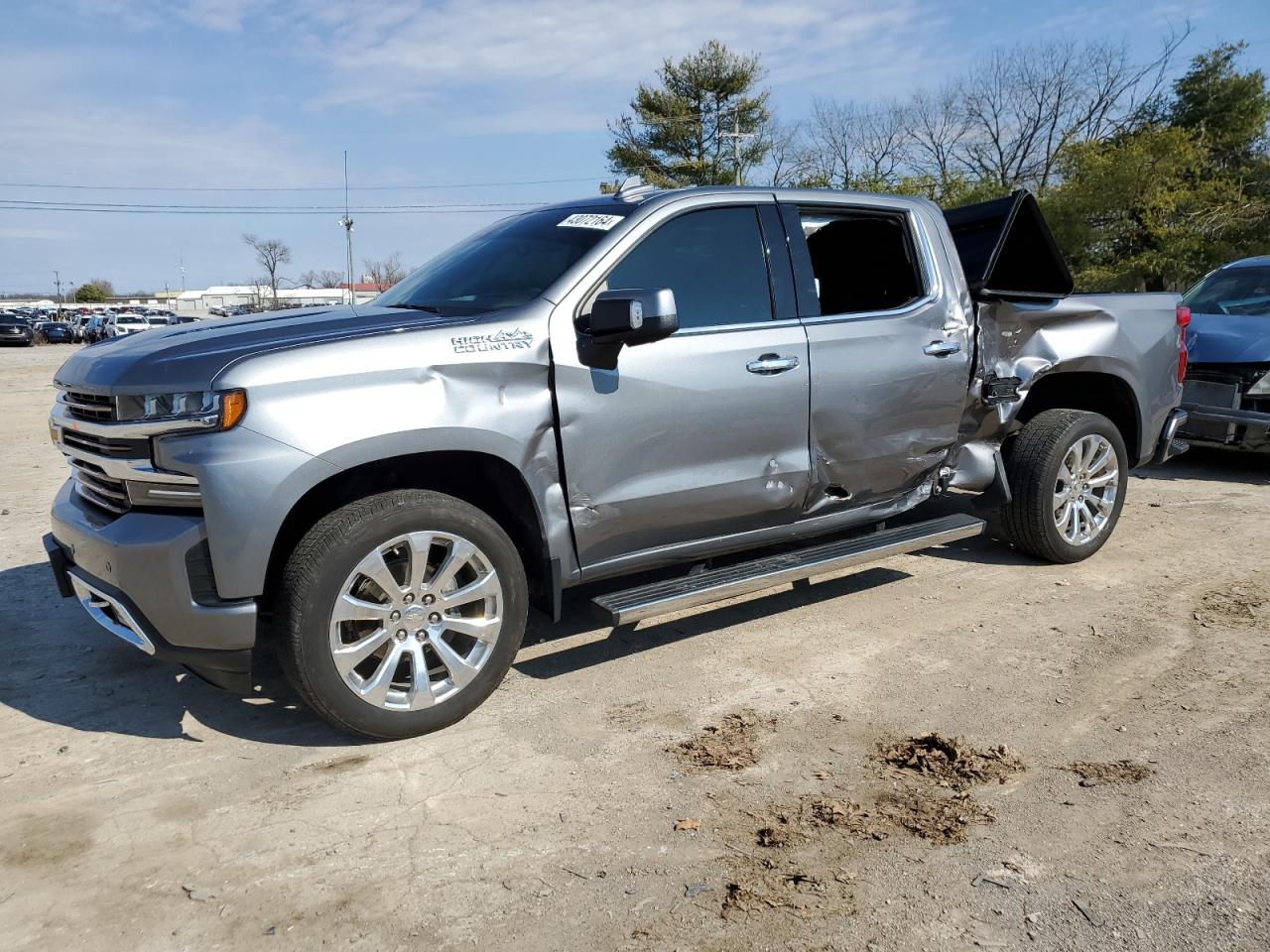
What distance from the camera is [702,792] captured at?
321cm

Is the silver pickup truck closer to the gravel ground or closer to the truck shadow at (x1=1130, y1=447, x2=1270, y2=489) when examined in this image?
the gravel ground

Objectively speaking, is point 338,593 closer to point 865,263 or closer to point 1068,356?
point 865,263

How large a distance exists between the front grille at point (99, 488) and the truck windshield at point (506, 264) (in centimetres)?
135

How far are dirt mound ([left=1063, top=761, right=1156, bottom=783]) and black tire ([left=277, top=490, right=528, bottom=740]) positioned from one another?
199cm

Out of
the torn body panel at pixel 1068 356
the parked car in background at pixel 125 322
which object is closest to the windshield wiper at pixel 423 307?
the torn body panel at pixel 1068 356

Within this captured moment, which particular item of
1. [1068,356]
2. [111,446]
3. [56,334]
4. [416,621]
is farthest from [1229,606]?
[56,334]

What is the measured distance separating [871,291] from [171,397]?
10.8 ft

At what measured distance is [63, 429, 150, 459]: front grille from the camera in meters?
3.25

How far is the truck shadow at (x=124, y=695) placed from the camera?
372cm

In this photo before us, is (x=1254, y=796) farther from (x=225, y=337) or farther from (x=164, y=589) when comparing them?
(x=225, y=337)

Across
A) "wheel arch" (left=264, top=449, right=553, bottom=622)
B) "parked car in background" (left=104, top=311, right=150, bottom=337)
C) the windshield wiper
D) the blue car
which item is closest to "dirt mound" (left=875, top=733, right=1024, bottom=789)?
"wheel arch" (left=264, top=449, right=553, bottom=622)

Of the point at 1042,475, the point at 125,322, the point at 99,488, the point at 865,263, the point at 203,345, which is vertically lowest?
the point at 1042,475

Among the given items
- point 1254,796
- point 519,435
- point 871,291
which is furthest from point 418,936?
point 871,291

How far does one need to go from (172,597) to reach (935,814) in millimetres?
2468
